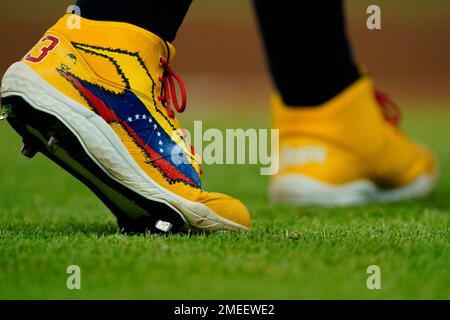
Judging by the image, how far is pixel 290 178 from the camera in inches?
73.8

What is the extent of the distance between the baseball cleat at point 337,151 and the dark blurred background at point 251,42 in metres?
7.36

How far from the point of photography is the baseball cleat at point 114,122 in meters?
1.11

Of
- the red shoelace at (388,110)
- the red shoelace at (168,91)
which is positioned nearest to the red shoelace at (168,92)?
the red shoelace at (168,91)

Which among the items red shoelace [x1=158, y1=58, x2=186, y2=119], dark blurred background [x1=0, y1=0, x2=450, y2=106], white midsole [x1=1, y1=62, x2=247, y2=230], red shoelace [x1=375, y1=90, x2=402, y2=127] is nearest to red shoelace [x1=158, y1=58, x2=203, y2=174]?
red shoelace [x1=158, y1=58, x2=186, y2=119]

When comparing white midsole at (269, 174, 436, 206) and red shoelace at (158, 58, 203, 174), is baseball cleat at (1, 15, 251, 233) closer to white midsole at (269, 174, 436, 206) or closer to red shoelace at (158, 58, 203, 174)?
red shoelace at (158, 58, 203, 174)

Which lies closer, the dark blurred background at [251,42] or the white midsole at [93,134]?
the white midsole at [93,134]

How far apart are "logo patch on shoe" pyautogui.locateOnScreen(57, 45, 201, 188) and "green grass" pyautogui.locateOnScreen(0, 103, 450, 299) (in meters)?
0.11

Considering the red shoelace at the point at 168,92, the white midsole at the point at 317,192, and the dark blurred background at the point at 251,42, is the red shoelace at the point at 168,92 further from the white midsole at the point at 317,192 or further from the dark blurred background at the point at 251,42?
the dark blurred background at the point at 251,42

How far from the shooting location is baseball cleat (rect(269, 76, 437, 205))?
1.87 metres

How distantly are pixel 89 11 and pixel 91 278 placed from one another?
0.43m

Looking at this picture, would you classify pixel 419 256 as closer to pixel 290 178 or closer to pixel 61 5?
pixel 290 178

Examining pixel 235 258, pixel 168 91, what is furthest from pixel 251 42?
pixel 235 258
